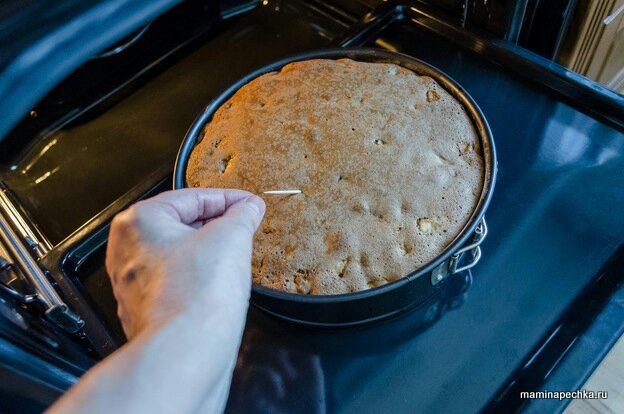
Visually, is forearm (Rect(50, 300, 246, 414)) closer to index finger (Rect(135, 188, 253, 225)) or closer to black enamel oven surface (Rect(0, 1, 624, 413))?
index finger (Rect(135, 188, 253, 225))

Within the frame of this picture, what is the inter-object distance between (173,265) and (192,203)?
152mm

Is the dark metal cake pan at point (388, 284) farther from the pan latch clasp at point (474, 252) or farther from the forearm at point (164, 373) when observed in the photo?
the forearm at point (164, 373)

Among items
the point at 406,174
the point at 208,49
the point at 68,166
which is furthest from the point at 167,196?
the point at 208,49

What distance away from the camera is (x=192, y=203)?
73 cm

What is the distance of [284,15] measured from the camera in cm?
150

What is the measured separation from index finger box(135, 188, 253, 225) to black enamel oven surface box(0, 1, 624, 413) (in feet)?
1.10

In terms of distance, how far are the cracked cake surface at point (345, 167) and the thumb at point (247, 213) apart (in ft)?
0.61

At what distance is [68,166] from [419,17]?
3.05ft

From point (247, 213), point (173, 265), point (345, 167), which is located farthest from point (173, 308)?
point (345, 167)

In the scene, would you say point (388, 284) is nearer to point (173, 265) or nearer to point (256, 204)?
point (256, 204)

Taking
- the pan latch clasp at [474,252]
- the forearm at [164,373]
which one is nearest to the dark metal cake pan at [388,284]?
the pan latch clasp at [474,252]

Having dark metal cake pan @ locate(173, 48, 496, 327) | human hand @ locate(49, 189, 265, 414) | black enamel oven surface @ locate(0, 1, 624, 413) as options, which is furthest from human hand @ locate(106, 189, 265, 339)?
black enamel oven surface @ locate(0, 1, 624, 413)

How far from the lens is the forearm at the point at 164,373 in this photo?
0.47 meters

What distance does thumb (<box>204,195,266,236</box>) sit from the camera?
69cm
